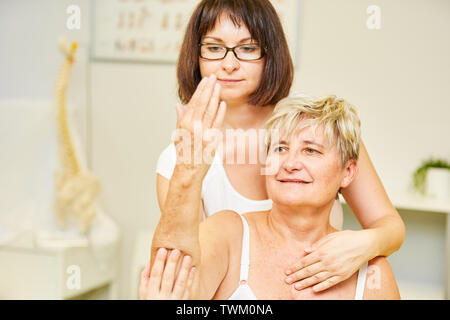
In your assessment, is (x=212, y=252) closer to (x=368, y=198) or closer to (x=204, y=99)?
(x=204, y=99)

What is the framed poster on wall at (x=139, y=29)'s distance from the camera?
8.03 feet

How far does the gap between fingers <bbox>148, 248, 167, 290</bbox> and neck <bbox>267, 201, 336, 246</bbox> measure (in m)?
0.30

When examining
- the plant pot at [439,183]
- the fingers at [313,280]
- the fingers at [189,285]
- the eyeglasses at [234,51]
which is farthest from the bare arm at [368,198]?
the plant pot at [439,183]

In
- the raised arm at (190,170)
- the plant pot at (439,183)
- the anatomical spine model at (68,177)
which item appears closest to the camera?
the raised arm at (190,170)

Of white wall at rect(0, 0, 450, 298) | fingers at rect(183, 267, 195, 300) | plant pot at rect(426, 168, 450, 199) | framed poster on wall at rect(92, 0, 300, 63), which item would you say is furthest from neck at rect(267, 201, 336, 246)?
framed poster on wall at rect(92, 0, 300, 63)

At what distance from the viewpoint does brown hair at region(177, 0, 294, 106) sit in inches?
43.4

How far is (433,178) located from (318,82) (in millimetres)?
611

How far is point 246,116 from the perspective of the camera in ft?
4.11

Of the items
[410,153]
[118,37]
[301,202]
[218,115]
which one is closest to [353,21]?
[410,153]

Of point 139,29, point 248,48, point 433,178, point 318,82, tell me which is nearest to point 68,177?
point 139,29

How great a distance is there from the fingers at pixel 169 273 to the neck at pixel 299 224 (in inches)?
11.6

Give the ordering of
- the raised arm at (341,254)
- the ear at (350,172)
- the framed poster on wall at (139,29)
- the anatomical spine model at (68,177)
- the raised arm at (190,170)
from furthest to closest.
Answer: the framed poster on wall at (139,29), the anatomical spine model at (68,177), the ear at (350,172), the raised arm at (341,254), the raised arm at (190,170)

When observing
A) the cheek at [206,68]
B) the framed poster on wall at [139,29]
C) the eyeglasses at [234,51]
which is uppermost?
the framed poster on wall at [139,29]

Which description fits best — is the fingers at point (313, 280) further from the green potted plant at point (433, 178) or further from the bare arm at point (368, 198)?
the green potted plant at point (433, 178)
